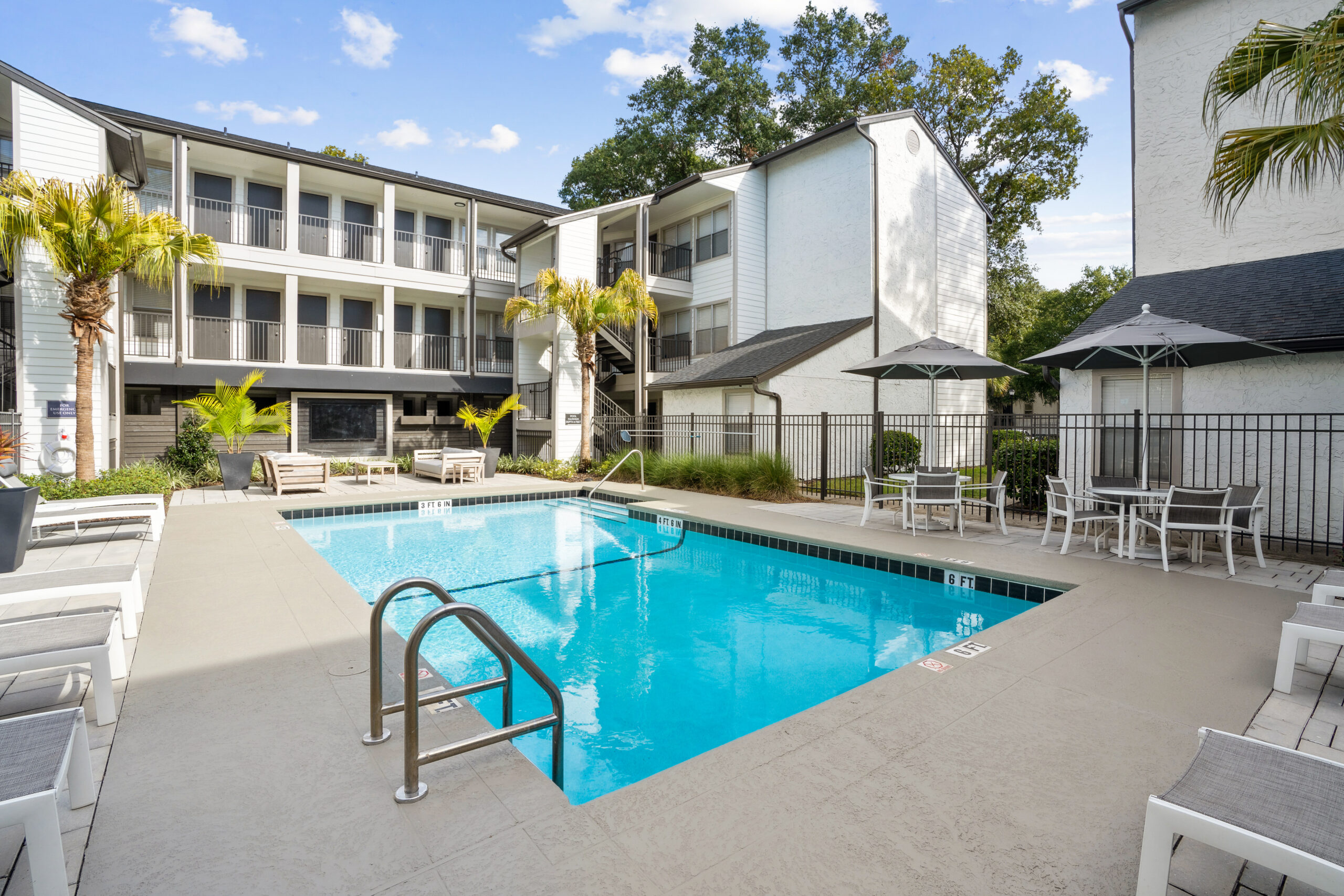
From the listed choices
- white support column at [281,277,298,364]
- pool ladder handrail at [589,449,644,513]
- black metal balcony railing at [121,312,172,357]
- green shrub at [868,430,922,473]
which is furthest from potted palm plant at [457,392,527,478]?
green shrub at [868,430,922,473]

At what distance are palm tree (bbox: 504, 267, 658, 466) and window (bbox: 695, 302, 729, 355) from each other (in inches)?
108

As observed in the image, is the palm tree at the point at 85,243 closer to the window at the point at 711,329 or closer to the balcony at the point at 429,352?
the balcony at the point at 429,352

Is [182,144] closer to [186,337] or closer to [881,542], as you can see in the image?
[186,337]

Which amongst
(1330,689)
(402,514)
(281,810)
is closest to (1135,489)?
(1330,689)

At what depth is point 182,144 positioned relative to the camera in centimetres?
A: 1454

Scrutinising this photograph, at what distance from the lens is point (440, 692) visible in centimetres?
318

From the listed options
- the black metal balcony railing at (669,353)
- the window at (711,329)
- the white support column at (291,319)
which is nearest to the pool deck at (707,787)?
the white support column at (291,319)

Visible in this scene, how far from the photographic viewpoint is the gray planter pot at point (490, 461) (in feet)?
52.0

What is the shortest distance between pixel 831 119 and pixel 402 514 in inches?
959

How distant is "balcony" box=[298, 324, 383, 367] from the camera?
17.0 metres

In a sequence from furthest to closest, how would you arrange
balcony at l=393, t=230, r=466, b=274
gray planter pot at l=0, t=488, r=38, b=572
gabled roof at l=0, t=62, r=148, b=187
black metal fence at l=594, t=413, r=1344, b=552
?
balcony at l=393, t=230, r=466, b=274 < gabled roof at l=0, t=62, r=148, b=187 < black metal fence at l=594, t=413, r=1344, b=552 < gray planter pot at l=0, t=488, r=38, b=572

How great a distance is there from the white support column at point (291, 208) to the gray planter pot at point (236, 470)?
15.0ft

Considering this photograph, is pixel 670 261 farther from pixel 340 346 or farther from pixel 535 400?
pixel 340 346

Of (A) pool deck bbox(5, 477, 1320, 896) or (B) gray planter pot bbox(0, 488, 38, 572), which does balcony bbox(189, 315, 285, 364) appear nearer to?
(B) gray planter pot bbox(0, 488, 38, 572)
